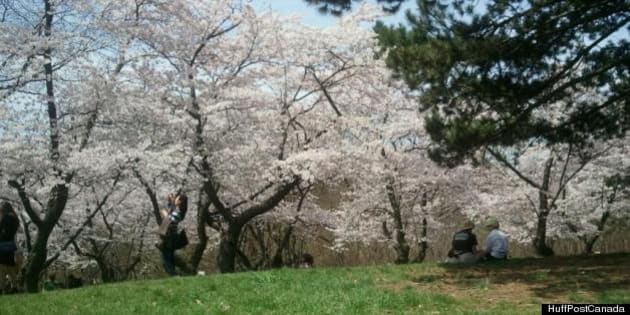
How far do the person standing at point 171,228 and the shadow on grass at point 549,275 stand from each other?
4.24 metres

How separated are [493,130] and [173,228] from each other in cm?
536

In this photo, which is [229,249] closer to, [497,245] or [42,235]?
[42,235]

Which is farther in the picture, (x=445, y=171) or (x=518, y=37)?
(x=445, y=171)

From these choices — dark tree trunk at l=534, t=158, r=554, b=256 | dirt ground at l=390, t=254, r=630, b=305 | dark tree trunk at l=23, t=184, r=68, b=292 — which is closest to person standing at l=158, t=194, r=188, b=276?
dark tree trunk at l=23, t=184, r=68, b=292

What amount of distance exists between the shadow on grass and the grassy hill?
0.01 metres

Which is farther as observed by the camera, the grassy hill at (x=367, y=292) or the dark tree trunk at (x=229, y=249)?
the dark tree trunk at (x=229, y=249)

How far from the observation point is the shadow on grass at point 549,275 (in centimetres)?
676

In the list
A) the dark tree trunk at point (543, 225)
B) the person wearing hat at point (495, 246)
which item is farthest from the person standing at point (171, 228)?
the dark tree trunk at point (543, 225)

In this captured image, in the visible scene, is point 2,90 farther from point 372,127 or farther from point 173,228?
point 372,127

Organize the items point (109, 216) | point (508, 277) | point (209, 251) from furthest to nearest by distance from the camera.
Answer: point (209, 251) → point (109, 216) → point (508, 277)

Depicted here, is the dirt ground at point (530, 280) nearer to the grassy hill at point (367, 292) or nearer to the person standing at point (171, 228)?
the grassy hill at point (367, 292)

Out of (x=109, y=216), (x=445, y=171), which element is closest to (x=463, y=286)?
(x=445, y=171)

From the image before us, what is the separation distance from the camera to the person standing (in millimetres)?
9984

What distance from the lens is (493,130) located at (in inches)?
319
